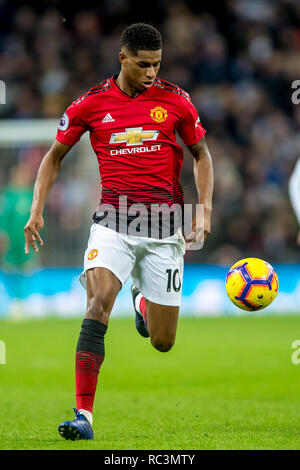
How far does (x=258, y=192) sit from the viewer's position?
1683 cm

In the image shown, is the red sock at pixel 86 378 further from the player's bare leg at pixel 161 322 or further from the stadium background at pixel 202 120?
the stadium background at pixel 202 120

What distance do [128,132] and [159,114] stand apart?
0.25 meters

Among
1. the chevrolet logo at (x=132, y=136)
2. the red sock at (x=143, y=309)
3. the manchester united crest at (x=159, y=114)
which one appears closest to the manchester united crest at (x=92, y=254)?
the chevrolet logo at (x=132, y=136)

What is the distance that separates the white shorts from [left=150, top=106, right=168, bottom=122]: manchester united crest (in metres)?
0.82

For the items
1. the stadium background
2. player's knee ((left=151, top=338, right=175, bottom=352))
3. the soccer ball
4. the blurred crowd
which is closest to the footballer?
player's knee ((left=151, top=338, right=175, bottom=352))

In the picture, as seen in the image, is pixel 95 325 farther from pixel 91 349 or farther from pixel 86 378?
pixel 86 378

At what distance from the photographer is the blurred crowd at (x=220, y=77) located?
16.5 meters

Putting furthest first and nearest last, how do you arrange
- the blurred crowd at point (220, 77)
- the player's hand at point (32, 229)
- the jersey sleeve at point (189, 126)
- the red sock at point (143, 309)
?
the blurred crowd at point (220, 77) < the red sock at point (143, 309) < the jersey sleeve at point (189, 126) < the player's hand at point (32, 229)

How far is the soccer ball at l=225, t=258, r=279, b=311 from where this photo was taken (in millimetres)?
5828

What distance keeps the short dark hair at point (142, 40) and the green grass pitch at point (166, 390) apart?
8.16 ft

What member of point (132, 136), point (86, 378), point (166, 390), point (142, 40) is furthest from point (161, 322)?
point (142, 40)

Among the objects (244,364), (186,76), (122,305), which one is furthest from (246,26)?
(244,364)

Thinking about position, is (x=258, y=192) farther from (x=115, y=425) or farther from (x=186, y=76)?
(x=115, y=425)

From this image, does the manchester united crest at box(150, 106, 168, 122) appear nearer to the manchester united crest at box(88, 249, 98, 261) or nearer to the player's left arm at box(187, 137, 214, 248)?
Answer: the player's left arm at box(187, 137, 214, 248)
